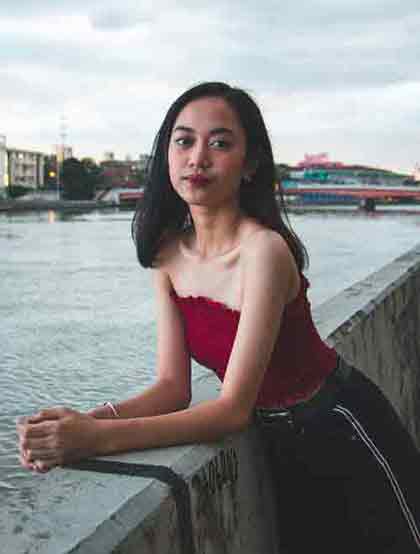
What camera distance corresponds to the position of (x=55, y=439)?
5.25 ft

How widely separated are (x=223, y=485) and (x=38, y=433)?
394 mm

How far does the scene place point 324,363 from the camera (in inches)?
81.8

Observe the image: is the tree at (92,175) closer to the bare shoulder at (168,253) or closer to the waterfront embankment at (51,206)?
the waterfront embankment at (51,206)

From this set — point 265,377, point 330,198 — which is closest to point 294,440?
point 265,377

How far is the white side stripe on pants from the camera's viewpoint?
1.96 meters

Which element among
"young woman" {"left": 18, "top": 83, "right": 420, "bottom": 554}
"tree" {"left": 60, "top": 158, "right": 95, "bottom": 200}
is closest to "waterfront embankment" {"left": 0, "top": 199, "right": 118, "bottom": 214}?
"tree" {"left": 60, "top": 158, "right": 95, "bottom": 200}

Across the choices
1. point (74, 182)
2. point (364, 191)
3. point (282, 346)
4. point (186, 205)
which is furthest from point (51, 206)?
point (282, 346)

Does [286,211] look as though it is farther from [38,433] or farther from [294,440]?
[38,433]

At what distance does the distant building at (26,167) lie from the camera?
12425 cm

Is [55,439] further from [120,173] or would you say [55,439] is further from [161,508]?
[120,173]

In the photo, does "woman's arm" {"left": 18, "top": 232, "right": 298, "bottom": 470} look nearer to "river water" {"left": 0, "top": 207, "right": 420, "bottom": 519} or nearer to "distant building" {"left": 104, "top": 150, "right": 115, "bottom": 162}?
"river water" {"left": 0, "top": 207, "right": 420, "bottom": 519}

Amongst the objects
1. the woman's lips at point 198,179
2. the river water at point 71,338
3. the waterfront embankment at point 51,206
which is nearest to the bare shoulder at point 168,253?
the woman's lips at point 198,179

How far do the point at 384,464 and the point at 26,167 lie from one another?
131659 mm

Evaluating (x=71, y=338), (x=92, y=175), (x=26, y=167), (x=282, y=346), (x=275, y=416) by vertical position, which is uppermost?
(x=282, y=346)
